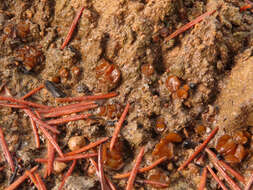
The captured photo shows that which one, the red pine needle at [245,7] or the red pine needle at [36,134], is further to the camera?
the red pine needle at [245,7]

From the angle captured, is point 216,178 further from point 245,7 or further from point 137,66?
point 245,7

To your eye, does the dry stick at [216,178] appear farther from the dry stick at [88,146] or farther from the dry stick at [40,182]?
the dry stick at [40,182]

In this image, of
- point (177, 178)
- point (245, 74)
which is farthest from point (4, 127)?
point (245, 74)

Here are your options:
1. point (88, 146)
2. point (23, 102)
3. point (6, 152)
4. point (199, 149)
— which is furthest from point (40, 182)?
point (199, 149)

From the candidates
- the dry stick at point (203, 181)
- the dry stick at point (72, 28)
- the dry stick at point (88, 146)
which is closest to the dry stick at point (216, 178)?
the dry stick at point (203, 181)

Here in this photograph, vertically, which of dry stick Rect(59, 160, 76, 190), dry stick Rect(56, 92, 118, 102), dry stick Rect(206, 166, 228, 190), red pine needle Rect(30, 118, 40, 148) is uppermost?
dry stick Rect(56, 92, 118, 102)

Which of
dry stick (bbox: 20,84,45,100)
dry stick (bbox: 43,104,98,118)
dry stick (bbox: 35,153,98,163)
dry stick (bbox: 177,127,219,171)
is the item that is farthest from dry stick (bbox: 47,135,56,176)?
dry stick (bbox: 177,127,219,171)

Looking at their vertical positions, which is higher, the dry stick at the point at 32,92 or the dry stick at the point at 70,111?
the dry stick at the point at 32,92

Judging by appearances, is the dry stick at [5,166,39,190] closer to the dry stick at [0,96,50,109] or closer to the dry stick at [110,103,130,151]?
the dry stick at [0,96,50,109]
